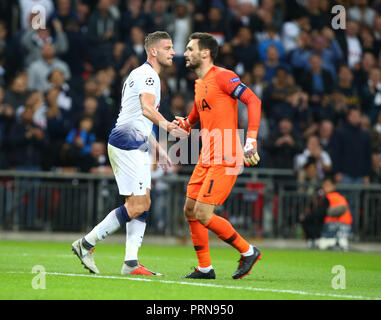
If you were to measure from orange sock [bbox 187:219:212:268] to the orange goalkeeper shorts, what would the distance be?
317 mm

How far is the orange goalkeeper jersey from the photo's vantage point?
9.14 m

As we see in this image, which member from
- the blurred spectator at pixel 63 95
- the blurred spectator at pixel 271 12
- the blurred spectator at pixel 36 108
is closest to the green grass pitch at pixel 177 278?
the blurred spectator at pixel 36 108

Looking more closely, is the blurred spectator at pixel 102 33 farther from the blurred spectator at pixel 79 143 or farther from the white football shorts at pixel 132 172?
the white football shorts at pixel 132 172

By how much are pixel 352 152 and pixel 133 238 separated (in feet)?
30.9

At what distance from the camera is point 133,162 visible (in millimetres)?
9078

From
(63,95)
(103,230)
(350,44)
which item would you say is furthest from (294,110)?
(103,230)

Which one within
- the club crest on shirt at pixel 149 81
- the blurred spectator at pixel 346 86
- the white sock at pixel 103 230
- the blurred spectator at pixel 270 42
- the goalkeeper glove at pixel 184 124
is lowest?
the white sock at pixel 103 230

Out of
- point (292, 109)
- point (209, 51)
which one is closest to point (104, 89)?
point (292, 109)

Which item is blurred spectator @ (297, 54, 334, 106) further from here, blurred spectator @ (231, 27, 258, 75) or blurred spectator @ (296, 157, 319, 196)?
blurred spectator @ (296, 157, 319, 196)

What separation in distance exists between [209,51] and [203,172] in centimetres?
138

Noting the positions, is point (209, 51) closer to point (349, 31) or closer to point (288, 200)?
point (288, 200)

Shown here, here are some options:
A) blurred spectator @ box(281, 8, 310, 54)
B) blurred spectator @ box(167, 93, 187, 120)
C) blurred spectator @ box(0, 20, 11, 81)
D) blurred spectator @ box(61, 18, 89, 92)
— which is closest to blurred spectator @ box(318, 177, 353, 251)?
blurred spectator @ box(167, 93, 187, 120)

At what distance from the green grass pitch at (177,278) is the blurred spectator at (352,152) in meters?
3.31

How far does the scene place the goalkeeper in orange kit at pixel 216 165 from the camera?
354 inches
